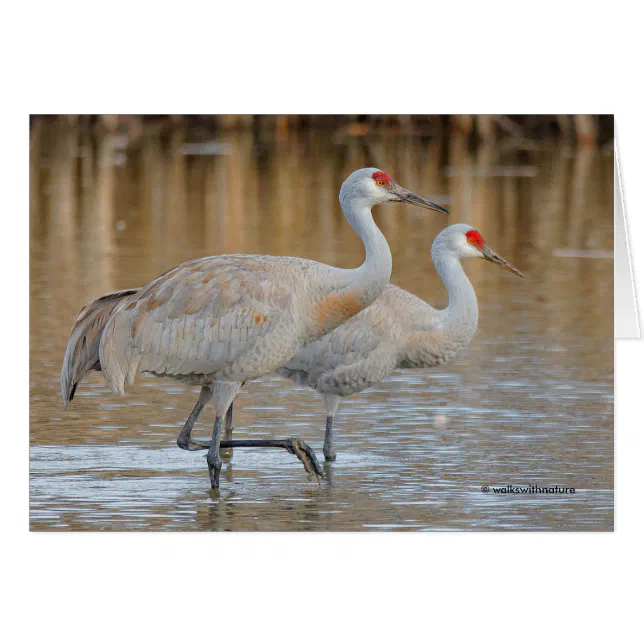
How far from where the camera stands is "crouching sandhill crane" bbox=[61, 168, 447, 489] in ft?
37.5

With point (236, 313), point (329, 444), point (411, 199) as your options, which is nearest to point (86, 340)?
point (236, 313)

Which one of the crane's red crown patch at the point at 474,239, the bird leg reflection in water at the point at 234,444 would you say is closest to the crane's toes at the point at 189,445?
the bird leg reflection in water at the point at 234,444

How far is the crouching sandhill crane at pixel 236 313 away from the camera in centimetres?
1143

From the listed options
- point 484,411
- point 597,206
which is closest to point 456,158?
point 597,206

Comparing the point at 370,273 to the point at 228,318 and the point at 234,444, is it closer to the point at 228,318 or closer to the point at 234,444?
the point at 228,318

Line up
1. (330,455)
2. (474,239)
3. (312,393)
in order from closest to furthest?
(330,455), (474,239), (312,393)

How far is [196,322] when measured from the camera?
→ 37.6ft

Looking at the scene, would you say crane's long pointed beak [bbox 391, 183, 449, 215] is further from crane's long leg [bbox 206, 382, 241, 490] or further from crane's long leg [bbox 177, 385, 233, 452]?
crane's long leg [bbox 177, 385, 233, 452]

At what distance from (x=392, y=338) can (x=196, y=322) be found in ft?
4.98

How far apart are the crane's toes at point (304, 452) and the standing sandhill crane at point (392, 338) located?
66 cm

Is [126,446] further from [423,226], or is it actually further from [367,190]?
[423,226]

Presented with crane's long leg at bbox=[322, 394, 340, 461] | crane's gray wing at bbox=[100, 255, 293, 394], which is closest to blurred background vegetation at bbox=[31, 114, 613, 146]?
crane's gray wing at bbox=[100, 255, 293, 394]

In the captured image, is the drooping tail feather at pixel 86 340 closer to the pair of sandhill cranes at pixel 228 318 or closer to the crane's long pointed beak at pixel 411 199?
the pair of sandhill cranes at pixel 228 318

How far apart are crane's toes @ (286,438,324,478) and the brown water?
0.47 ft
